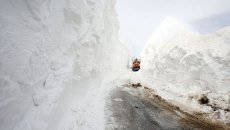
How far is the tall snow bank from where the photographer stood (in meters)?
14.2

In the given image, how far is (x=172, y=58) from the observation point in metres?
23.6

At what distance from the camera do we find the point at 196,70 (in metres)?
18.4

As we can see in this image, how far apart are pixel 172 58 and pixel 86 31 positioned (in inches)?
553

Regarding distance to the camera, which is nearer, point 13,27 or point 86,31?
point 13,27

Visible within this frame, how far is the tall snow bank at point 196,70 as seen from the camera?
46.5 ft

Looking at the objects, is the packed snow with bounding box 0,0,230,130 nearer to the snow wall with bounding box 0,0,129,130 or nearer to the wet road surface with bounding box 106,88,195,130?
the snow wall with bounding box 0,0,129,130

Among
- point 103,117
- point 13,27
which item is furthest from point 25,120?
point 103,117

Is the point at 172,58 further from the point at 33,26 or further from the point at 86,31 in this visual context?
the point at 33,26

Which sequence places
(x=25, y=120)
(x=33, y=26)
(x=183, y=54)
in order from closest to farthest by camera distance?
(x=25, y=120)
(x=33, y=26)
(x=183, y=54)

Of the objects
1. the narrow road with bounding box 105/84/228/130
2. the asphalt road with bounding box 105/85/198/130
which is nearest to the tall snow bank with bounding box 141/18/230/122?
the narrow road with bounding box 105/84/228/130

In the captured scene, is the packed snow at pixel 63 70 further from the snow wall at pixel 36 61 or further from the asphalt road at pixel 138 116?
the asphalt road at pixel 138 116

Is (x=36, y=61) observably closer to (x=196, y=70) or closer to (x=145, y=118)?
(x=145, y=118)

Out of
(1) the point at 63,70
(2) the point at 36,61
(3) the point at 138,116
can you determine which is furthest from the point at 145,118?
(2) the point at 36,61

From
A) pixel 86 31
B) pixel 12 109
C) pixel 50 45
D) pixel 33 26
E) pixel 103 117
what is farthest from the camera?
pixel 86 31
